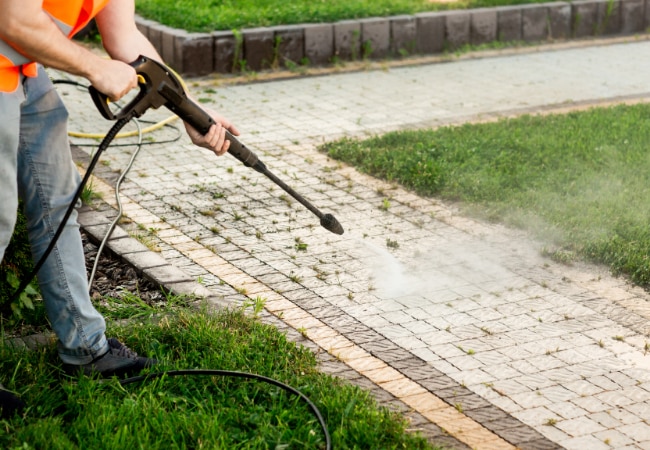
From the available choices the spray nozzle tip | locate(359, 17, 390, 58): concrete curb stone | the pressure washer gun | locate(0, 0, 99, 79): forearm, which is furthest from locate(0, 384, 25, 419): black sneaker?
locate(359, 17, 390, 58): concrete curb stone

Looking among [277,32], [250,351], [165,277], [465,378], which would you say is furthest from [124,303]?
[277,32]

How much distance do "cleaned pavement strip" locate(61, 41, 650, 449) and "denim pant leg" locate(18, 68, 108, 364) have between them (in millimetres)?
1088

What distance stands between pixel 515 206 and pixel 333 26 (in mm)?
4469

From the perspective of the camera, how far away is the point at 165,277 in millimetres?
5152

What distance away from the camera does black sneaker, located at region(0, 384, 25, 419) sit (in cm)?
372

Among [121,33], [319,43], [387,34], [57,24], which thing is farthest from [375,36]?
[57,24]

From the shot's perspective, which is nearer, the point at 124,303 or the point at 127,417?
the point at 127,417

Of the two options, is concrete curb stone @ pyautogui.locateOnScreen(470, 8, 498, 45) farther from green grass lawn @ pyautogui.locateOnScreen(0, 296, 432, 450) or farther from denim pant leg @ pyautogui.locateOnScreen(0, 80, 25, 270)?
denim pant leg @ pyautogui.locateOnScreen(0, 80, 25, 270)

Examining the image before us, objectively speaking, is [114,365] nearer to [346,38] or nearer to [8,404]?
[8,404]

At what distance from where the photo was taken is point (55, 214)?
386 centimetres

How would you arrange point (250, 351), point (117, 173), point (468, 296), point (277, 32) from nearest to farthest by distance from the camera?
point (250, 351)
point (468, 296)
point (117, 173)
point (277, 32)

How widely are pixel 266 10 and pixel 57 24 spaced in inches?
276

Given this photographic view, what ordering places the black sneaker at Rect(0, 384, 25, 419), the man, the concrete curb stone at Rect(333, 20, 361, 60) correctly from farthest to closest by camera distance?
the concrete curb stone at Rect(333, 20, 361, 60) → the black sneaker at Rect(0, 384, 25, 419) → the man

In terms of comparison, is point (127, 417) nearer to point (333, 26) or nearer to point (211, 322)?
point (211, 322)
